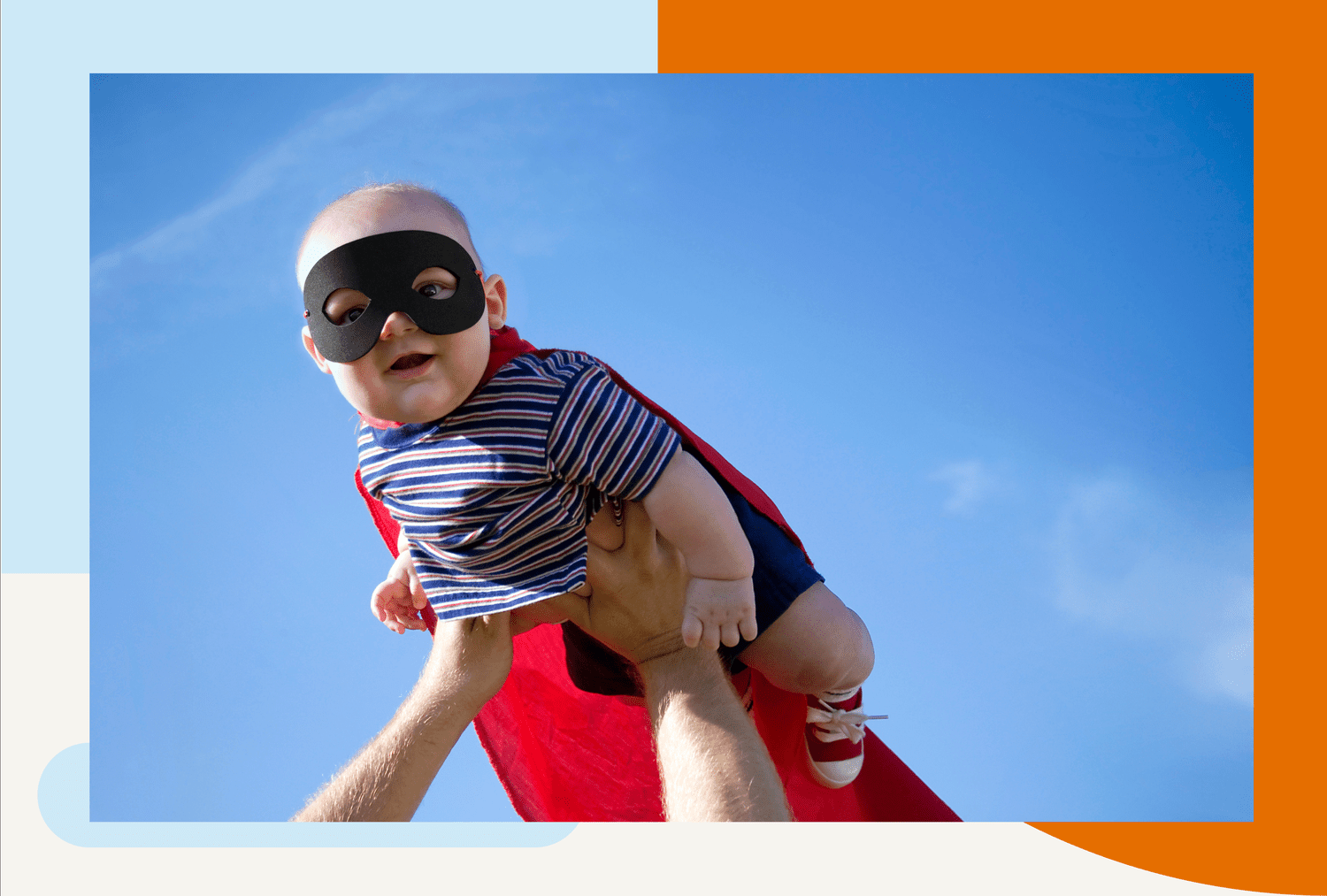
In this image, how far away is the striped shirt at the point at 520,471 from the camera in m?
1.19

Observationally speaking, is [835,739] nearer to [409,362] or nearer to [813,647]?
[813,647]

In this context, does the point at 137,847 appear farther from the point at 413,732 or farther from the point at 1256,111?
the point at 1256,111

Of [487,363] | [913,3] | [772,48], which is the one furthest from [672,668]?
[913,3]

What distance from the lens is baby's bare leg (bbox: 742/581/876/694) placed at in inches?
54.8

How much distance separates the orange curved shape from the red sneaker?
0.59 metres

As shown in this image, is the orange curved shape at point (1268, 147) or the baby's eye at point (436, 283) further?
the orange curved shape at point (1268, 147)

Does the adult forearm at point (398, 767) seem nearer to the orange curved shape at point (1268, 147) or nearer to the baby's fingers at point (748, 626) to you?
the baby's fingers at point (748, 626)

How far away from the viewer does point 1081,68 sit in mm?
1706

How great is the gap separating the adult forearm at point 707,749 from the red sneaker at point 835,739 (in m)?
0.29

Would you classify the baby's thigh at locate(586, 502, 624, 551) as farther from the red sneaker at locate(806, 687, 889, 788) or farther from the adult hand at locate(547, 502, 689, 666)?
the red sneaker at locate(806, 687, 889, 788)

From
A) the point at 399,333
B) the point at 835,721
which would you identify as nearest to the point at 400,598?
the point at 399,333

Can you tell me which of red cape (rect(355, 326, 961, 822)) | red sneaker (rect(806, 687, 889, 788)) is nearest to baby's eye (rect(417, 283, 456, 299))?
red cape (rect(355, 326, 961, 822))

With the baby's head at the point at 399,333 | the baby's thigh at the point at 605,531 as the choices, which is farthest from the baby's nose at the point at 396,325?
the baby's thigh at the point at 605,531

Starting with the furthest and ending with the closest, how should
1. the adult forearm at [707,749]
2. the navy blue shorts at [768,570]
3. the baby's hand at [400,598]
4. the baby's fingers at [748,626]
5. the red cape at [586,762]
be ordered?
1. the red cape at [586,762]
2. the baby's hand at [400,598]
3. the navy blue shorts at [768,570]
4. the baby's fingers at [748,626]
5. the adult forearm at [707,749]
